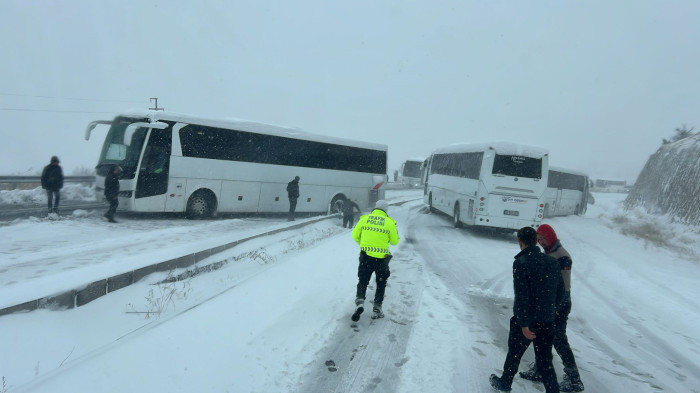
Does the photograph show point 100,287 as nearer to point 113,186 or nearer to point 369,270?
point 369,270

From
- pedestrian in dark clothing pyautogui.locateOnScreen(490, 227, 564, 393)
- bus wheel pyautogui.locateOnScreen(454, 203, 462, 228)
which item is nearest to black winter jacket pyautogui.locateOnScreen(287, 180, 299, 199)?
bus wheel pyautogui.locateOnScreen(454, 203, 462, 228)

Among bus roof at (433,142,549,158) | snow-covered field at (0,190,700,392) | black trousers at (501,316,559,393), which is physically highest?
bus roof at (433,142,549,158)

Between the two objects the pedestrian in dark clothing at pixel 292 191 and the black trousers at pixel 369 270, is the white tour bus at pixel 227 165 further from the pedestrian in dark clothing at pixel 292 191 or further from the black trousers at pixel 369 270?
the black trousers at pixel 369 270

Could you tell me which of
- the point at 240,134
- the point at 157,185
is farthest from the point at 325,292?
the point at 240,134

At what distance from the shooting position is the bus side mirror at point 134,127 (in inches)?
471

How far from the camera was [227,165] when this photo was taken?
578 inches

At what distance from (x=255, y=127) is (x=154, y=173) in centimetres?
409

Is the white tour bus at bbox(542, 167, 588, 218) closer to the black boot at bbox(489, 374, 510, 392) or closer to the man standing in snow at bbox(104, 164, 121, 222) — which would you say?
the man standing in snow at bbox(104, 164, 121, 222)

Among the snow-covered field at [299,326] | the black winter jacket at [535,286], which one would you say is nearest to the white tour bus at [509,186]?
the snow-covered field at [299,326]

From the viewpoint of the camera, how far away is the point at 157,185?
12938 millimetres

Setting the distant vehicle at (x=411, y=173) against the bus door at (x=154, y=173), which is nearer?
the bus door at (x=154, y=173)

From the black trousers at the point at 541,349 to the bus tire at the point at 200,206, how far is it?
480 inches

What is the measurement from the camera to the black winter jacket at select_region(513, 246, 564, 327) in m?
3.58

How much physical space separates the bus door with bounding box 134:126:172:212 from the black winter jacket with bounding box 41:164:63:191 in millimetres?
2275
